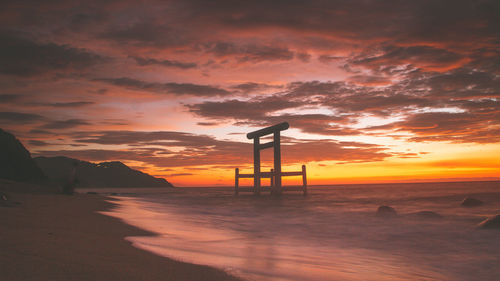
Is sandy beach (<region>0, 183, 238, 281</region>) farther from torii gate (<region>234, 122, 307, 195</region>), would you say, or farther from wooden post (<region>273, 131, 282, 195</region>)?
wooden post (<region>273, 131, 282, 195</region>)

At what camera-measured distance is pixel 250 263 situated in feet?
10.3

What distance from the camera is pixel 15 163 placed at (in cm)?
2289

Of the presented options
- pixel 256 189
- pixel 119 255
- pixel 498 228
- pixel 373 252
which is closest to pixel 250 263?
pixel 119 255

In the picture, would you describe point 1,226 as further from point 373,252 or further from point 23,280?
point 373,252

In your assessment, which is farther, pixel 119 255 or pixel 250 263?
pixel 250 263

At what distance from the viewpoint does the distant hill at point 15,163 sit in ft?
71.8

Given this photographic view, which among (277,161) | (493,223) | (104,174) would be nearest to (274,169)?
(277,161)

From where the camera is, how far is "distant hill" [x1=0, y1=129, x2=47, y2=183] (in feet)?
71.8

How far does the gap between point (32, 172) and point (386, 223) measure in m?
24.8

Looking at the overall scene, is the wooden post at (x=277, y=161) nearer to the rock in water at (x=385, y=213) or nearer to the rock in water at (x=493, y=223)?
the rock in water at (x=385, y=213)

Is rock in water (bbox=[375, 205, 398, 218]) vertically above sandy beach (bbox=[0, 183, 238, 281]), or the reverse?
sandy beach (bbox=[0, 183, 238, 281])

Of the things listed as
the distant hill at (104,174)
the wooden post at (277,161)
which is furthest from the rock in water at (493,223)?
the distant hill at (104,174)

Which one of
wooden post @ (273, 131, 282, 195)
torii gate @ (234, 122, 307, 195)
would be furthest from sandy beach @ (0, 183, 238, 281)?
wooden post @ (273, 131, 282, 195)

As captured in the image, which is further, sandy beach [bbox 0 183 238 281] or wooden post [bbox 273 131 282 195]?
wooden post [bbox 273 131 282 195]
